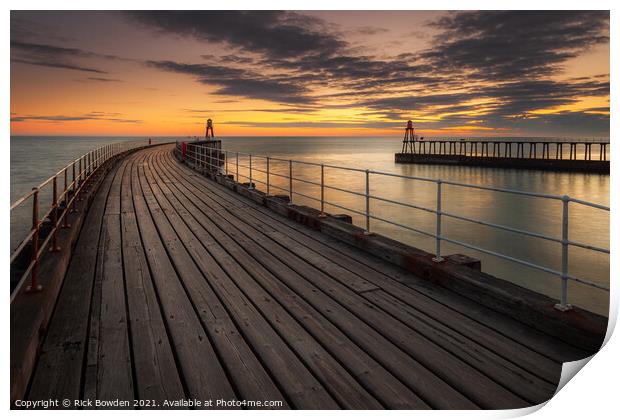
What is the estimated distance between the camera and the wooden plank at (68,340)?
2424 millimetres

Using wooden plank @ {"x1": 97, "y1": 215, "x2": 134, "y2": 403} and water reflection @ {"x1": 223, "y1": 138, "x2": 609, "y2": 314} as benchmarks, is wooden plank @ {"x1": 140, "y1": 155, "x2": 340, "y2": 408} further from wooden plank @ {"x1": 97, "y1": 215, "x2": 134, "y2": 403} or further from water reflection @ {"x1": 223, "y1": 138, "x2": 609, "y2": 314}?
water reflection @ {"x1": 223, "y1": 138, "x2": 609, "y2": 314}

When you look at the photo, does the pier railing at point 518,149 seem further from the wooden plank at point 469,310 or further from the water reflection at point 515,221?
the wooden plank at point 469,310

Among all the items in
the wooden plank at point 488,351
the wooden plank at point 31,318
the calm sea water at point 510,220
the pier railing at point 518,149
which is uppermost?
the pier railing at point 518,149

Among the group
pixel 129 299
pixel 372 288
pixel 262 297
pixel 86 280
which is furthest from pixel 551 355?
pixel 86 280

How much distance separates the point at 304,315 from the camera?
3.41 meters

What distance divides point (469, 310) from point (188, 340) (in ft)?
7.09

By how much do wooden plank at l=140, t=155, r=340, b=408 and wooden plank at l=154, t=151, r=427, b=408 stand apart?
0.12 meters

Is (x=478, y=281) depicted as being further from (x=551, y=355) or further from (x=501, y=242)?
(x=501, y=242)

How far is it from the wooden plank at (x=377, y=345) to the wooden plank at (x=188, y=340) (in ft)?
3.10

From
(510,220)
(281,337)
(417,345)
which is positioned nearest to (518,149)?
(510,220)

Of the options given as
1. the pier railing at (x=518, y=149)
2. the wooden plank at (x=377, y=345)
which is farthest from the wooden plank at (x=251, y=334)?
the pier railing at (x=518, y=149)

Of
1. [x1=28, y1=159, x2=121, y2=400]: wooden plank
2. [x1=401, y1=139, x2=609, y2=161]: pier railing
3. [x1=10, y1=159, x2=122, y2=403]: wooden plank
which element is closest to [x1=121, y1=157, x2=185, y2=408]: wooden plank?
[x1=28, y1=159, x2=121, y2=400]: wooden plank

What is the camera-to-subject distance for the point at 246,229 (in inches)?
254

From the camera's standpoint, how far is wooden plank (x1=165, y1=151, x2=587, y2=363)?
2924 mm
